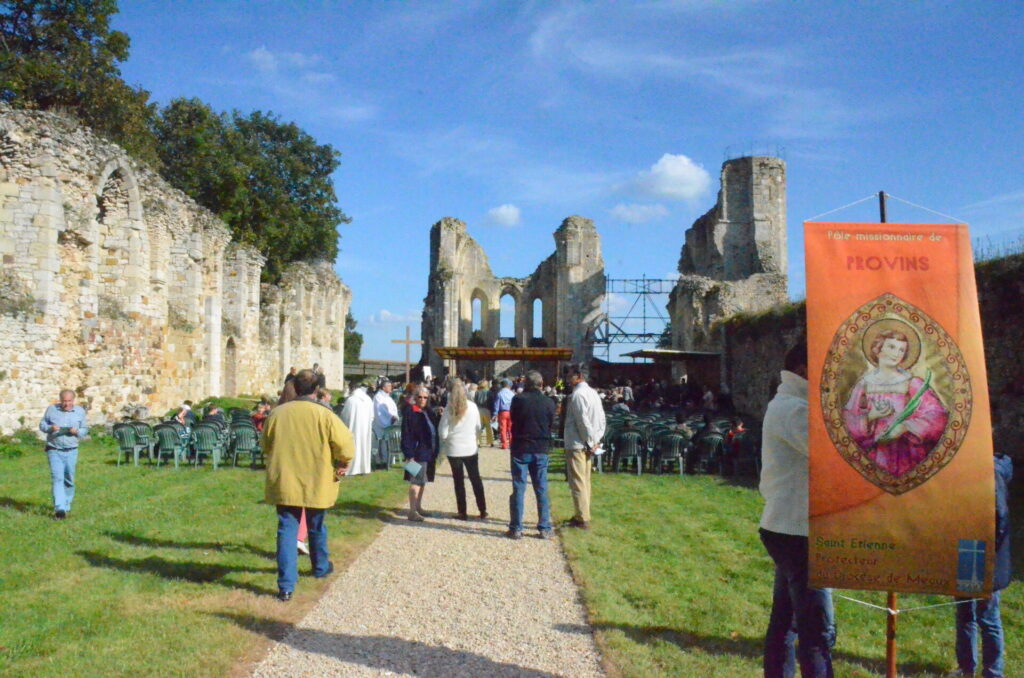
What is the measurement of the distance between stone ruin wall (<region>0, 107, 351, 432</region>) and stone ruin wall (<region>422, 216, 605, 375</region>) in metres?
16.7

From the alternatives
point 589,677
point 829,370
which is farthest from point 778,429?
point 589,677

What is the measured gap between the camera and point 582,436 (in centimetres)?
727

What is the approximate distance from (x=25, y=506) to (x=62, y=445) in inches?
50.6

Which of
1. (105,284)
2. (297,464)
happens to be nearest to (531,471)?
(297,464)

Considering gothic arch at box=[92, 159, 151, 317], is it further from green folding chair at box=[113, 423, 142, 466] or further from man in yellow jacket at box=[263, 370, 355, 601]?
man in yellow jacket at box=[263, 370, 355, 601]

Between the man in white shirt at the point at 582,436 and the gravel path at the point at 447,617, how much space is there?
0.62 metres

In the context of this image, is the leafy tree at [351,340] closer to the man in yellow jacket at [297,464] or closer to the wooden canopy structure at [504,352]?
the wooden canopy structure at [504,352]

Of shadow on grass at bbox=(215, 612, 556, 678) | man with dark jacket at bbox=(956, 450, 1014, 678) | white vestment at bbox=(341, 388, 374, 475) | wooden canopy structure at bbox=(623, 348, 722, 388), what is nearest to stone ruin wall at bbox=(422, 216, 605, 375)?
wooden canopy structure at bbox=(623, 348, 722, 388)

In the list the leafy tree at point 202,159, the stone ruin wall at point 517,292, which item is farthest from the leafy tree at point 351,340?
the leafy tree at point 202,159

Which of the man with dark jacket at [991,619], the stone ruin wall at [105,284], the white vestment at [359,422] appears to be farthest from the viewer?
the stone ruin wall at [105,284]

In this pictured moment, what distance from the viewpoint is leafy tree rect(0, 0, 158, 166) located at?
26.2 meters

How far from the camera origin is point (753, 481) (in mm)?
10945

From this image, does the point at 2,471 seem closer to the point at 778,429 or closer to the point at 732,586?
the point at 732,586

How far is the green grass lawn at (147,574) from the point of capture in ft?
13.4
